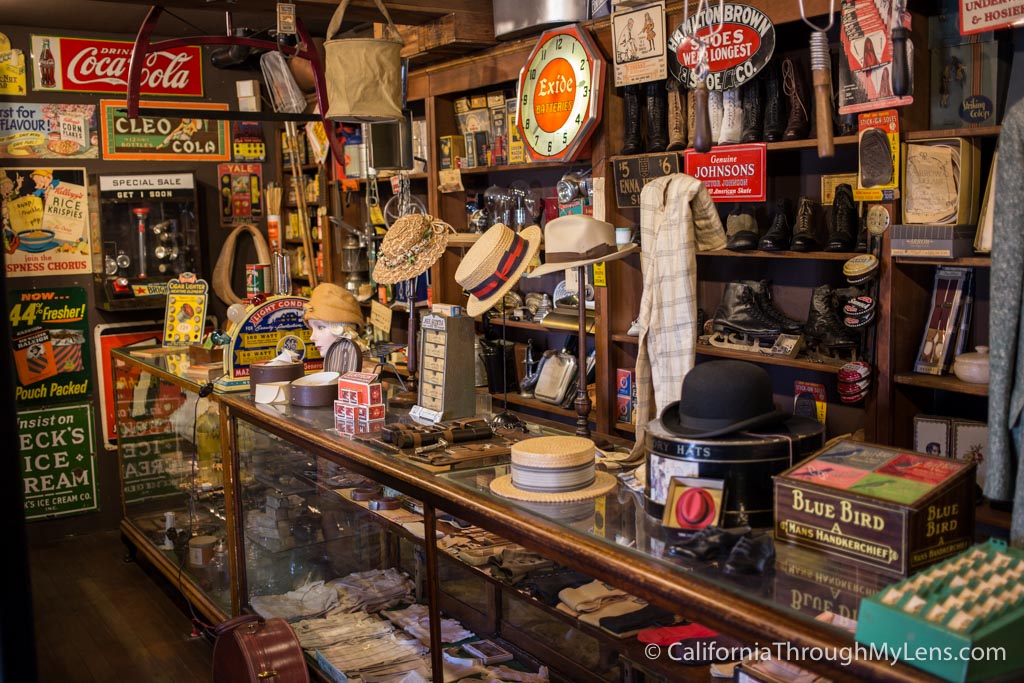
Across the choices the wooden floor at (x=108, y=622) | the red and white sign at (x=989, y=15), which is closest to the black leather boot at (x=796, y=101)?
the red and white sign at (x=989, y=15)

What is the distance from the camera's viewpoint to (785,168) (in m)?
3.92

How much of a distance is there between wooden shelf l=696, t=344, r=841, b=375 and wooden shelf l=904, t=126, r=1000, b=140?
824 mm

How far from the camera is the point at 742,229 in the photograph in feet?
12.5

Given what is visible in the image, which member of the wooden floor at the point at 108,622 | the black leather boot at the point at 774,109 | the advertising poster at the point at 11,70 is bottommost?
the wooden floor at the point at 108,622

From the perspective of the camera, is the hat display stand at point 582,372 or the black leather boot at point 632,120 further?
the black leather boot at point 632,120

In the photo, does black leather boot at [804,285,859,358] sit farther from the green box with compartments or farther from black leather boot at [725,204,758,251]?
the green box with compartments

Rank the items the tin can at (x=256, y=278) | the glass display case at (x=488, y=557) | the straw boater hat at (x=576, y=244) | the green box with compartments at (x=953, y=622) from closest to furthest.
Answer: the green box with compartments at (x=953, y=622), the glass display case at (x=488, y=557), the straw boater hat at (x=576, y=244), the tin can at (x=256, y=278)

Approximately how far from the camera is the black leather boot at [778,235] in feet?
12.0

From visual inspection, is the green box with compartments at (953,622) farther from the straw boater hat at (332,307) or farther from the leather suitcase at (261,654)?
the straw boater hat at (332,307)

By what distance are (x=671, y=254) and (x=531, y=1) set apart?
2276mm

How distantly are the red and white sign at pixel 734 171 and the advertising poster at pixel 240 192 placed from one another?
4.03m

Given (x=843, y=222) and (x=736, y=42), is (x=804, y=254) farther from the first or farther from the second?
(x=736, y=42)

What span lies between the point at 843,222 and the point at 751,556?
2108 mm

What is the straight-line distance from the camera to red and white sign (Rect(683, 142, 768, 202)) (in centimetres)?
368
